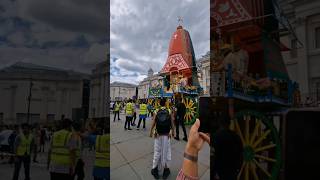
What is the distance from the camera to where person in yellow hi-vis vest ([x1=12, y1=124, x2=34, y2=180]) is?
2.35m

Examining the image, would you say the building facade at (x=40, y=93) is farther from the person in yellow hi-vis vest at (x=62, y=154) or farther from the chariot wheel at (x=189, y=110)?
the chariot wheel at (x=189, y=110)

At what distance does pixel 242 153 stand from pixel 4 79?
1.94 metres

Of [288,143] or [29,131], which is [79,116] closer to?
[29,131]

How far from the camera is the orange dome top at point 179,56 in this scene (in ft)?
8.23

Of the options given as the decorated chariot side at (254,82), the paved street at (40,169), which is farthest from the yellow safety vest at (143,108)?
the decorated chariot side at (254,82)

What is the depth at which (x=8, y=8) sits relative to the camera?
240 cm

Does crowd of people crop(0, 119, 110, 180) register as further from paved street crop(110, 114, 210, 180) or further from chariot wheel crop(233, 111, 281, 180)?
chariot wheel crop(233, 111, 281, 180)

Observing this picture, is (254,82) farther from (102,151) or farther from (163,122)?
(102,151)

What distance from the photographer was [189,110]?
10.1ft

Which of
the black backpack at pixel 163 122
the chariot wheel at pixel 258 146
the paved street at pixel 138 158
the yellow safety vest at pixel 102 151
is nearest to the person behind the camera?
the chariot wheel at pixel 258 146

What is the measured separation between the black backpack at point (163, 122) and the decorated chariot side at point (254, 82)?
0.66 metres

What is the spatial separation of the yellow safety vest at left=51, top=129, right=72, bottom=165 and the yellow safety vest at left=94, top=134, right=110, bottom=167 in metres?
0.23

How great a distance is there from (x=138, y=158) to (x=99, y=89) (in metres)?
0.70

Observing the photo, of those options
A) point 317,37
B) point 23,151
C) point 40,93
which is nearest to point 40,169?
point 23,151
